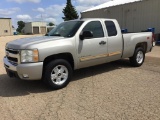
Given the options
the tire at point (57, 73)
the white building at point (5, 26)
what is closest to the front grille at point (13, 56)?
the tire at point (57, 73)

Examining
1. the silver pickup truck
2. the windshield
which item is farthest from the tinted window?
the windshield

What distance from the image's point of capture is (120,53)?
702 centimetres

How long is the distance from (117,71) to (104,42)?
1421mm

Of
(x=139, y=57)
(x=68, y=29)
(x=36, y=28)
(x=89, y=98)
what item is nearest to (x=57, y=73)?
(x=89, y=98)

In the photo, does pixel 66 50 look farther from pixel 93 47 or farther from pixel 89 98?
pixel 89 98

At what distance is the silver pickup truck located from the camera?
5.01m

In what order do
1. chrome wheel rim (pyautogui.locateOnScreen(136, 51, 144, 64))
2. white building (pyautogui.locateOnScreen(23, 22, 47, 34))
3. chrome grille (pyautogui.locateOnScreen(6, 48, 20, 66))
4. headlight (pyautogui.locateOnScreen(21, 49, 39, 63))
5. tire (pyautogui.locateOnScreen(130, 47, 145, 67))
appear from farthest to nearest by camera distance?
white building (pyautogui.locateOnScreen(23, 22, 47, 34)) < chrome wheel rim (pyautogui.locateOnScreen(136, 51, 144, 64)) < tire (pyautogui.locateOnScreen(130, 47, 145, 67)) < chrome grille (pyautogui.locateOnScreen(6, 48, 20, 66)) < headlight (pyautogui.locateOnScreen(21, 49, 39, 63))

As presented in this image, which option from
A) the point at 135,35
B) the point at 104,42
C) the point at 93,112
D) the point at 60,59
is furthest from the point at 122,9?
the point at 93,112

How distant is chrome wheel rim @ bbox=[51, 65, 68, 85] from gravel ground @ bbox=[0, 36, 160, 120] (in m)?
0.26

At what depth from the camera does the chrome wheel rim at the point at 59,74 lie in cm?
538

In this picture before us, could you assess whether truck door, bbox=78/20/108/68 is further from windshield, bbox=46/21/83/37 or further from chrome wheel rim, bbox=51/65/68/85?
chrome wheel rim, bbox=51/65/68/85

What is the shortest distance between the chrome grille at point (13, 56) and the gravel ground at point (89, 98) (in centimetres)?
79

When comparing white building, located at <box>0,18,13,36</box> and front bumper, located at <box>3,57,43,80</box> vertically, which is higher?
white building, located at <box>0,18,13,36</box>

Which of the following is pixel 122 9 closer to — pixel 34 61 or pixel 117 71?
pixel 117 71
